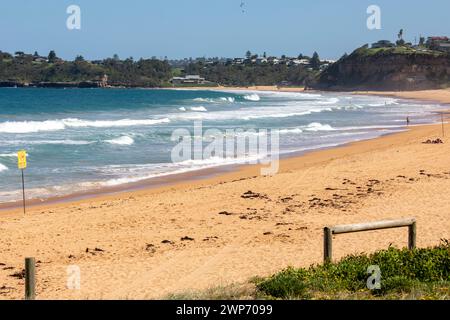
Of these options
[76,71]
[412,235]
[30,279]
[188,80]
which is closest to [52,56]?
[76,71]

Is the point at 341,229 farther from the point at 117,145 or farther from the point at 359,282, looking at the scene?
the point at 117,145

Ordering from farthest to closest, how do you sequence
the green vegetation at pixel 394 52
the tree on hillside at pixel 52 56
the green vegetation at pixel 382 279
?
the tree on hillside at pixel 52 56 → the green vegetation at pixel 394 52 → the green vegetation at pixel 382 279

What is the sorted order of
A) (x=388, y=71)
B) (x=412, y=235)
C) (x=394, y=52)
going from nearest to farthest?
(x=412, y=235) < (x=388, y=71) < (x=394, y=52)

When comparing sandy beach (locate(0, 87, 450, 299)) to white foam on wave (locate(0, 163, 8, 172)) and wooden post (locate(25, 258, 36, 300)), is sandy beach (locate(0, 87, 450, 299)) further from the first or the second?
white foam on wave (locate(0, 163, 8, 172))

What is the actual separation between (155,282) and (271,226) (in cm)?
407

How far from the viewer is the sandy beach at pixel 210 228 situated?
31.5 ft

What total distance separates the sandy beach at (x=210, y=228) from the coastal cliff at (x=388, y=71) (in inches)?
3886

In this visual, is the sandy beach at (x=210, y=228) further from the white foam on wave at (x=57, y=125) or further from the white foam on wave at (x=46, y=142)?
the white foam on wave at (x=57, y=125)

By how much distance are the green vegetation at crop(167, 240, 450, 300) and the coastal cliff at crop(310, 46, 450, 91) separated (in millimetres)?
108320

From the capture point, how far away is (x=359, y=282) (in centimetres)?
727

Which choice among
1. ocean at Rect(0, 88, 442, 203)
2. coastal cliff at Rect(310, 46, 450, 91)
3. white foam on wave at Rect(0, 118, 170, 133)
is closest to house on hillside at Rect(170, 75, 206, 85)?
coastal cliff at Rect(310, 46, 450, 91)

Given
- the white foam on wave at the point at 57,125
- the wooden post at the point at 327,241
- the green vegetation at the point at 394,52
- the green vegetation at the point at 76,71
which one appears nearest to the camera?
the wooden post at the point at 327,241

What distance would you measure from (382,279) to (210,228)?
19.2 ft

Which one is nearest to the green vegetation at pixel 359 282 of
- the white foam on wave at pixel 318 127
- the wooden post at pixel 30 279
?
the wooden post at pixel 30 279
